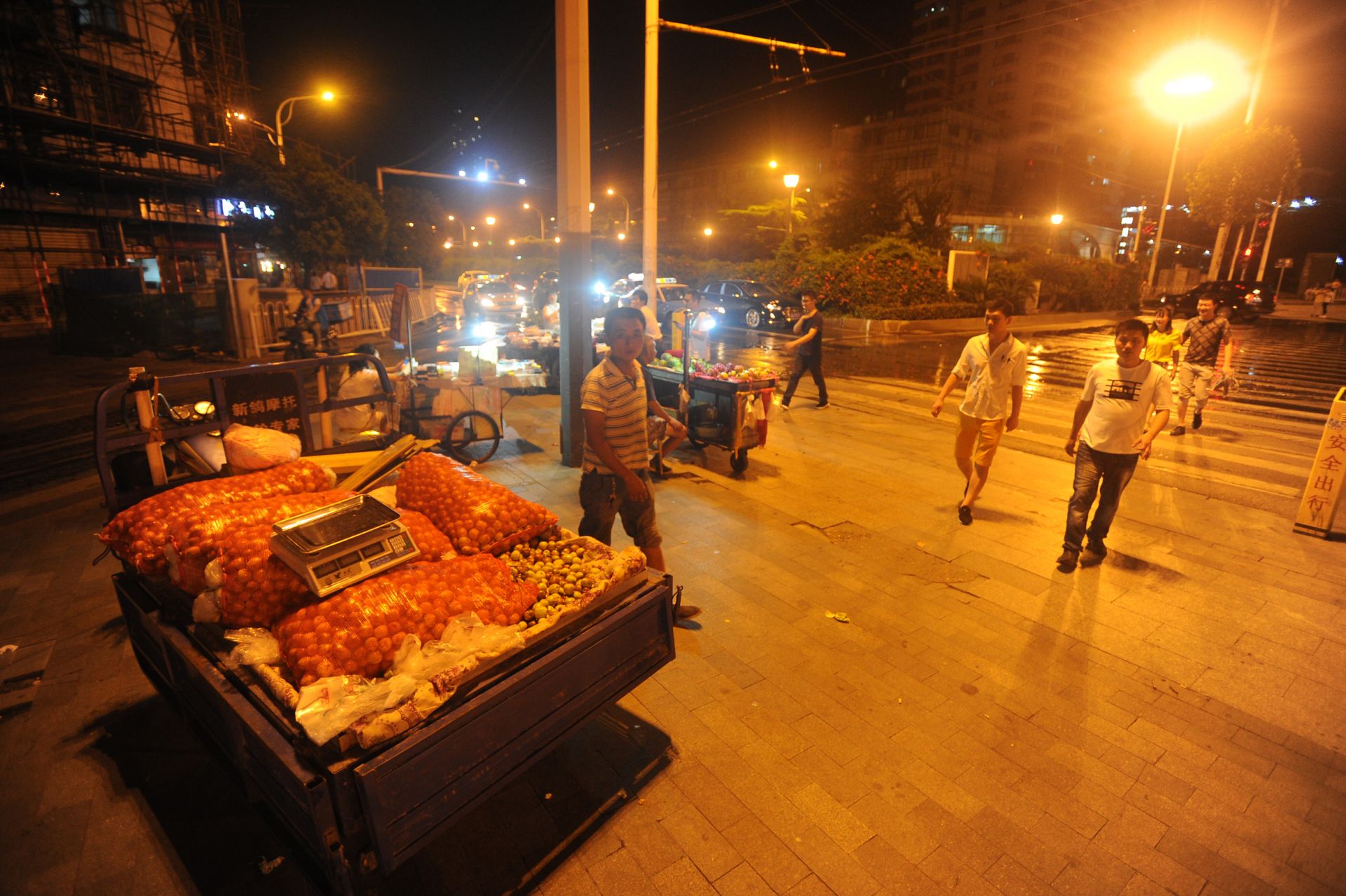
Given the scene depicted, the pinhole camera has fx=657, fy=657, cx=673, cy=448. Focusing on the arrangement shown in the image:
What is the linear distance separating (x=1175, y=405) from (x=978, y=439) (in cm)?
885

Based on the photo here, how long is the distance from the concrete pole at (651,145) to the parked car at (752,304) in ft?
42.2

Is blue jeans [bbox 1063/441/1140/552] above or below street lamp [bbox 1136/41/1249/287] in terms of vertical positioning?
below

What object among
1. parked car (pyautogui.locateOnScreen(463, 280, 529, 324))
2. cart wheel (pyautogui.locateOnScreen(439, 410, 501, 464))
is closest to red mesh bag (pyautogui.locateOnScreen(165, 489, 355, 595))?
cart wheel (pyautogui.locateOnScreen(439, 410, 501, 464))

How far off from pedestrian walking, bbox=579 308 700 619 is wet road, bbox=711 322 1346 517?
699cm

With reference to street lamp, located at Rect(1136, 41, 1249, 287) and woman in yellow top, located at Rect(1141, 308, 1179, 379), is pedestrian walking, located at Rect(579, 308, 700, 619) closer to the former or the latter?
woman in yellow top, located at Rect(1141, 308, 1179, 379)

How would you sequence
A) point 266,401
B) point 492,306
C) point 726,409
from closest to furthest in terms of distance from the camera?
point 266,401 → point 726,409 → point 492,306

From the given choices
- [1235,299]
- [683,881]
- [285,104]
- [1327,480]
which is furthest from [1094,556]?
[1235,299]

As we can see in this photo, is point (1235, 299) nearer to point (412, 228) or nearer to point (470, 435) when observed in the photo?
point (470, 435)

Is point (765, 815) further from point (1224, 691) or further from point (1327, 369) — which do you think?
point (1327, 369)

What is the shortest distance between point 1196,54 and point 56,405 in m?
36.5

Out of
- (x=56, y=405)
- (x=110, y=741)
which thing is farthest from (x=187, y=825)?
(x=56, y=405)

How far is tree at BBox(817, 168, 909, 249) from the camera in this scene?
96.8ft

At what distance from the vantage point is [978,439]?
21.5 feet

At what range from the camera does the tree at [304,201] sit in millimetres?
23078
